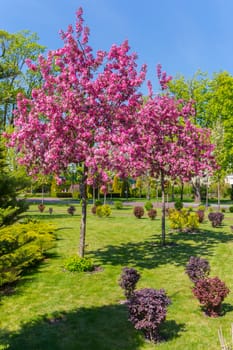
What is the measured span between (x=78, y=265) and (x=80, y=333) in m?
4.95

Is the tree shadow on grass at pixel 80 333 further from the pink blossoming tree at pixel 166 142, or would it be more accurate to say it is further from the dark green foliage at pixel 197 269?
the pink blossoming tree at pixel 166 142

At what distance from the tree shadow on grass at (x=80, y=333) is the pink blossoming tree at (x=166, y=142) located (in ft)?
31.5

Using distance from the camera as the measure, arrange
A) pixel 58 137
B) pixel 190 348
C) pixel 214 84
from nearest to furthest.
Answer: pixel 190 348
pixel 58 137
pixel 214 84

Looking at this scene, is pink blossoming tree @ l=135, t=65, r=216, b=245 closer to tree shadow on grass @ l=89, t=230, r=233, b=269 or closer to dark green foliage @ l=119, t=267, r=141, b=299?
tree shadow on grass @ l=89, t=230, r=233, b=269

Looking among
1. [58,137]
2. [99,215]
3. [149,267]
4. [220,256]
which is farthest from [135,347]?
[99,215]

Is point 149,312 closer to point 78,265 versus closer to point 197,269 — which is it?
point 197,269

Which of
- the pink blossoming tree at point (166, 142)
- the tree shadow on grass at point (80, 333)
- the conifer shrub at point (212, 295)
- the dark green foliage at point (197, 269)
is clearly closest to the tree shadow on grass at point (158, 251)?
the pink blossoming tree at point (166, 142)

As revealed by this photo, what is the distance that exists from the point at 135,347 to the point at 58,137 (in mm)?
8316

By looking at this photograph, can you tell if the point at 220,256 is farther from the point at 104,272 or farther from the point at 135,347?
the point at 135,347

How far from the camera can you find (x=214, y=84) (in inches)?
2064

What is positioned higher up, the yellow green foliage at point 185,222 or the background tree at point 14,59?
the background tree at point 14,59

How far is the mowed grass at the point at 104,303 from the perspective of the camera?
776 cm

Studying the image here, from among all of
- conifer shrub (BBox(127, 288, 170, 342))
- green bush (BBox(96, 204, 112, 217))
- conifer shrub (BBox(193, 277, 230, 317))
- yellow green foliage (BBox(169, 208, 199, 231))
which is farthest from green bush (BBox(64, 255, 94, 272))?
green bush (BBox(96, 204, 112, 217))

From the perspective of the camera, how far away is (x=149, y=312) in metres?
7.67
